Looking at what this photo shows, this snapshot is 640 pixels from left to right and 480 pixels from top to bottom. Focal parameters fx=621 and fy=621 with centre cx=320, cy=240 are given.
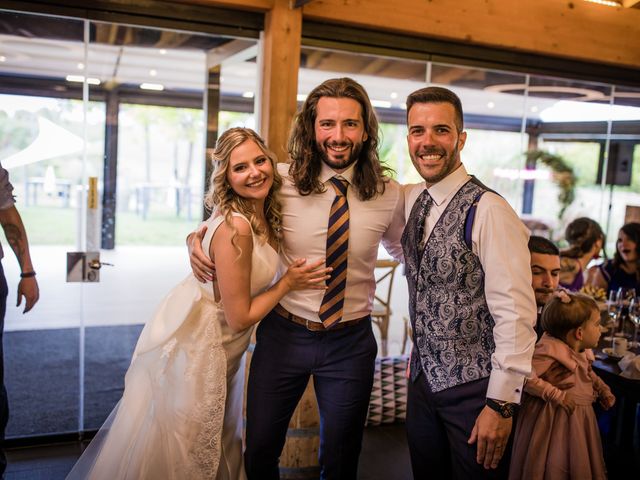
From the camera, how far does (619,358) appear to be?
3227mm

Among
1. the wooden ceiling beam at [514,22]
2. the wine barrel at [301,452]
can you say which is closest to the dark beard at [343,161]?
the wine barrel at [301,452]

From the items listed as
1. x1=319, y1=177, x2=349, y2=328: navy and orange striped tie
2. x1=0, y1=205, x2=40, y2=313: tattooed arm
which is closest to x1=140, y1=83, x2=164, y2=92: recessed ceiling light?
x1=0, y1=205, x2=40, y2=313: tattooed arm

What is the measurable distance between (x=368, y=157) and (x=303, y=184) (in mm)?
294

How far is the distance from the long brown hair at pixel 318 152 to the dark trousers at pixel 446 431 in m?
0.80

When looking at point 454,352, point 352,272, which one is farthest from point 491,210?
point 352,272

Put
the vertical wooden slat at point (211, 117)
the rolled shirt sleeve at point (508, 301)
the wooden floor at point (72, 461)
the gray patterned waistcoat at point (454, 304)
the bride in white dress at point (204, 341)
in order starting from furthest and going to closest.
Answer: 1. the vertical wooden slat at point (211, 117)
2. the wooden floor at point (72, 461)
3. the bride in white dress at point (204, 341)
4. the gray patterned waistcoat at point (454, 304)
5. the rolled shirt sleeve at point (508, 301)

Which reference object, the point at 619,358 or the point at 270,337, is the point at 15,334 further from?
the point at 619,358

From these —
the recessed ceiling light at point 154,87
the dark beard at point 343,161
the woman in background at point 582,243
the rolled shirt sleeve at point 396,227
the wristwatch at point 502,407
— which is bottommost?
the wristwatch at point 502,407

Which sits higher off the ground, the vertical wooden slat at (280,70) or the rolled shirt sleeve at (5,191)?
the vertical wooden slat at (280,70)

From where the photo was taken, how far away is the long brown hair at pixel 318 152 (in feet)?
7.94

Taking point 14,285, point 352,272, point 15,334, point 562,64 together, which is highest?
point 562,64

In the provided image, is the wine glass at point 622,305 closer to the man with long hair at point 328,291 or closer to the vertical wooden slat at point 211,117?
the man with long hair at point 328,291

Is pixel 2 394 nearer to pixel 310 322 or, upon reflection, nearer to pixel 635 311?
pixel 310 322

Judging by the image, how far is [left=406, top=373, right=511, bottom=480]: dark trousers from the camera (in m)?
2.08
